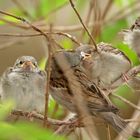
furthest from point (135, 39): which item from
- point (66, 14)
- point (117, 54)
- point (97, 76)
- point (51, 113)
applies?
point (66, 14)

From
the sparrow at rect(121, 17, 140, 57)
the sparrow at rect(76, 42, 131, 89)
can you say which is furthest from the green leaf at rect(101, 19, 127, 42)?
the sparrow at rect(121, 17, 140, 57)

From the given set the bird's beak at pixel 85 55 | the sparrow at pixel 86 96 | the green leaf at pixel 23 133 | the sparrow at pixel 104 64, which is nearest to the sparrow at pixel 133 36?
the sparrow at pixel 104 64

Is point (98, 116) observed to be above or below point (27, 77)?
below

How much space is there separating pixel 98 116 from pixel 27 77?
0.91 metres

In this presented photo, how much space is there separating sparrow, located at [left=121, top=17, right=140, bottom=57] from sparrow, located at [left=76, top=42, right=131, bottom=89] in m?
0.09

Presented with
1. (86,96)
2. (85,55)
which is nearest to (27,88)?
(85,55)

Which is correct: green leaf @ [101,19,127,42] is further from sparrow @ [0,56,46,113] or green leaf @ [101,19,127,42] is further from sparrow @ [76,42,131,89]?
sparrow @ [0,56,46,113]

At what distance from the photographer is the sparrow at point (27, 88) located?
2523 mm

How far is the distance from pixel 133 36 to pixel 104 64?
29cm

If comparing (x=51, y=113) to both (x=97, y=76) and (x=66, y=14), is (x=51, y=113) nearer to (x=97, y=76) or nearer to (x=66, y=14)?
(x=97, y=76)

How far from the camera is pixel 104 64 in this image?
2855 millimetres

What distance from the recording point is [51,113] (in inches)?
91.1

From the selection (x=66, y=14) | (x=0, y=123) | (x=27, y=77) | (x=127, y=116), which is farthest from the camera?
(x=66, y=14)

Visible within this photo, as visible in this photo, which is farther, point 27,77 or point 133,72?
point 27,77
